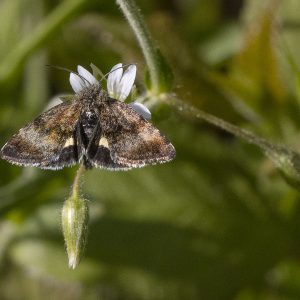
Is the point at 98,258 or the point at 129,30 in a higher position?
the point at 129,30

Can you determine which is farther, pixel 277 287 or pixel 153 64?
pixel 277 287

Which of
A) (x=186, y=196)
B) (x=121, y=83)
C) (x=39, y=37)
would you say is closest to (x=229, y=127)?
(x=121, y=83)

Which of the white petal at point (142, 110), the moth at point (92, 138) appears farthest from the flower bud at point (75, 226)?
the white petal at point (142, 110)

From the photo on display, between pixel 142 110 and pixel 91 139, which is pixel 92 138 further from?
pixel 142 110

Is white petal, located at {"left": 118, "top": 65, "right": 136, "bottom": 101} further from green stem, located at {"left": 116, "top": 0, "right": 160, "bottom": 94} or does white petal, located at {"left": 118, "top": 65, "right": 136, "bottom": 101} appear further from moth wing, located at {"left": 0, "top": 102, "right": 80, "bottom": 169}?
moth wing, located at {"left": 0, "top": 102, "right": 80, "bottom": 169}

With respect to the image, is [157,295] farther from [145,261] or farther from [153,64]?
[153,64]


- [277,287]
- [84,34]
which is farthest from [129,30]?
[277,287]
